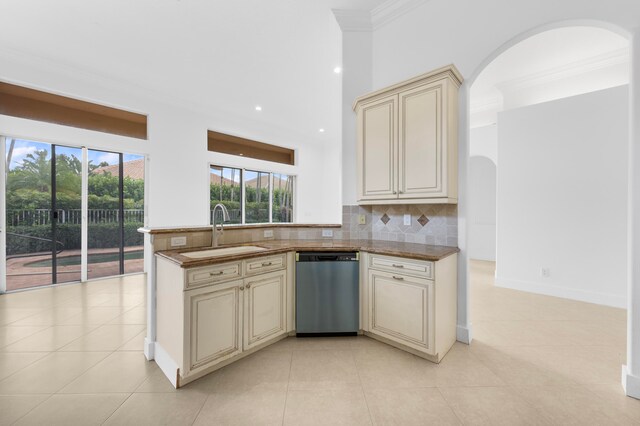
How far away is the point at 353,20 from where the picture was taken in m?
3.05

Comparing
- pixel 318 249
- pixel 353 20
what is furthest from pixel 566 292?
pixel 353 20

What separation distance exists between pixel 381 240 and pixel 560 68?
419 centimetres

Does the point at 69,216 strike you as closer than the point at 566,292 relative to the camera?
No

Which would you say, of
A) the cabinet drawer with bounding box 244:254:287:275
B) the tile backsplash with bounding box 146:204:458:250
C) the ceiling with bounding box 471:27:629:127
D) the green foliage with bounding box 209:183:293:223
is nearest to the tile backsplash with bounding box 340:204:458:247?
the tile backsplash with bounding box 146:204:458:250

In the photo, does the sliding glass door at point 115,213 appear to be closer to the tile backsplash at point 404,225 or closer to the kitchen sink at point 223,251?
the kitchen sink at point 223,251

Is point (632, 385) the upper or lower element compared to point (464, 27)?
A: lower

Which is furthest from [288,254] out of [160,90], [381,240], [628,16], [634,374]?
[160,90]

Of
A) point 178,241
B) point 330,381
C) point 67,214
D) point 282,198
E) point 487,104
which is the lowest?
point 330,381

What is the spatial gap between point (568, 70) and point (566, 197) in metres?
2.16

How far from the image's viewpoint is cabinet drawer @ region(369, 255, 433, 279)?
208 centimetres

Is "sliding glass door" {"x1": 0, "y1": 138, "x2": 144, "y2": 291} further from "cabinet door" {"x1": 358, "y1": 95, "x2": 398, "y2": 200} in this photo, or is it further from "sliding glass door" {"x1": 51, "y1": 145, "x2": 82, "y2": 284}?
"cabinet door" {"x1": 358, "y1": 95, "x2": 398, "y2": 200}

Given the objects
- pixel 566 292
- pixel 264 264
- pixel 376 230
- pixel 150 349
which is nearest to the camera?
pixel 150 349

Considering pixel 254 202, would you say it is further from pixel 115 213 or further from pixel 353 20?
pixel 353 20

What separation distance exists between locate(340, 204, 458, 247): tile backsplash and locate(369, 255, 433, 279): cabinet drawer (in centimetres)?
61
